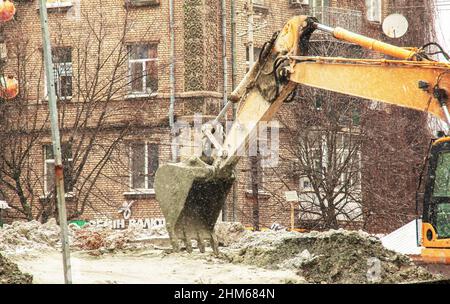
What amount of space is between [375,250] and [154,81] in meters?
21.1

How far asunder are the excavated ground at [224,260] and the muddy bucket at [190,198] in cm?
32

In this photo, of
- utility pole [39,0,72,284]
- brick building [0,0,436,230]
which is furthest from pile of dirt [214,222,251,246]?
brick building [0,0,436,230]

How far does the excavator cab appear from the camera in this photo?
15.4 m

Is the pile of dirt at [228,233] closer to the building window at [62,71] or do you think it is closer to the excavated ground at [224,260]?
the excavated ground at [224,260]

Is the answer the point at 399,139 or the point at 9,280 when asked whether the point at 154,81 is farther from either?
the point at 9,280

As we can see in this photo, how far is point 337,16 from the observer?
40688mm

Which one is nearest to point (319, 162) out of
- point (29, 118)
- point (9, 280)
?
point (29, 118)

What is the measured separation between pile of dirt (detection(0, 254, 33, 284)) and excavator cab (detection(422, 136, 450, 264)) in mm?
4925

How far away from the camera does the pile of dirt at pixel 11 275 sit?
13.6 meters

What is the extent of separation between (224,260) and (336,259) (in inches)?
78.0

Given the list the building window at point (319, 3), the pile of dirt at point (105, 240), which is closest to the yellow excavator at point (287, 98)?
the pile of dirt at point (105, 240)

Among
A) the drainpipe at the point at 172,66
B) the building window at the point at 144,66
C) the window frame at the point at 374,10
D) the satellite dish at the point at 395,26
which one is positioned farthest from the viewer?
the window frame at the point at 374,10
